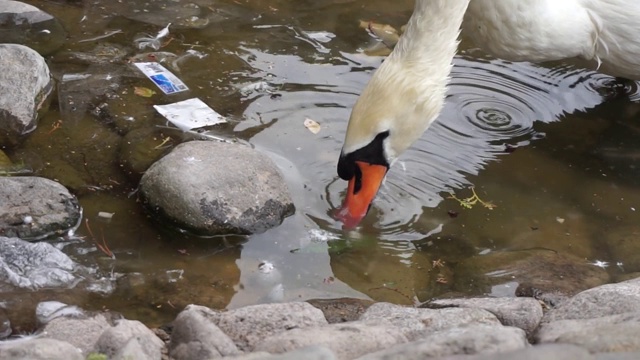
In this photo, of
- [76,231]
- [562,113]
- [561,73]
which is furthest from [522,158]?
[76,231]

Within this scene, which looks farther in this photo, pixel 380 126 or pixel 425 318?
pixel 380 126

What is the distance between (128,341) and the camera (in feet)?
10.2

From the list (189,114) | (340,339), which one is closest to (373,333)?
(340,339)

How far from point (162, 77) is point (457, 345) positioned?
331 cm

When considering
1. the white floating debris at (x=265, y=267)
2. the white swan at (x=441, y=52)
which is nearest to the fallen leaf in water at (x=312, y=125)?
the white swan at (x=441, y=52)

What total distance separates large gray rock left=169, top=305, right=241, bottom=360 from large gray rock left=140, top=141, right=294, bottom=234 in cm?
108

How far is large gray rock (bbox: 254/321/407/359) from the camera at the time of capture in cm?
316

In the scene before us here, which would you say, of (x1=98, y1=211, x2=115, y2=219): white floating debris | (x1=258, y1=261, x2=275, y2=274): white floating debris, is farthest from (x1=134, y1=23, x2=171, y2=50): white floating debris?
(x1=258, y1=261, x2=275, y2=274): white floating debris

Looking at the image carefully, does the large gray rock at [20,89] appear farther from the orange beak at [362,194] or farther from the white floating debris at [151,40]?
the orange beak at [362,194]

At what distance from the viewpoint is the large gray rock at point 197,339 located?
3.19 meters

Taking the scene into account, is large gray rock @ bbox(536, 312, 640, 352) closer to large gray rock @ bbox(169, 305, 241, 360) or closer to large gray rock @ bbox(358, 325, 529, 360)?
large gray rock @ bbox(358, 325, 529, 360)

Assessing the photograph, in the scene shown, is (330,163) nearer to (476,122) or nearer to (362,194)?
(362,194)

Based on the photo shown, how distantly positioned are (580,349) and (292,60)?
145 inches

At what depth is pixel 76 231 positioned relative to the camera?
4.42 meters
